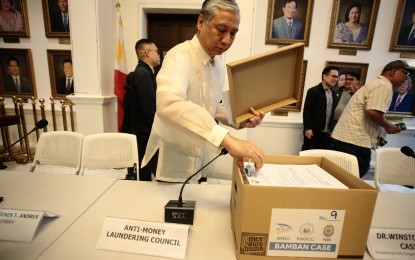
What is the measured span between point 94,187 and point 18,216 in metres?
0.38

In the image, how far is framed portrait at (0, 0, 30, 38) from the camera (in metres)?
3.57

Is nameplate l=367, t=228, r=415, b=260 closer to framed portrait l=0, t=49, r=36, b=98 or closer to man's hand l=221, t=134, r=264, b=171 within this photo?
man's hand l=221, t=134, r=264, b=171

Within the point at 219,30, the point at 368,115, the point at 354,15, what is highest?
the point at 354,15

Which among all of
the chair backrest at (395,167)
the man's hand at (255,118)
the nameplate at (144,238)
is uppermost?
the man's hand at (255,118)

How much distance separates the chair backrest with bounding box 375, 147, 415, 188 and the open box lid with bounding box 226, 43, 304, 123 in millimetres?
1314

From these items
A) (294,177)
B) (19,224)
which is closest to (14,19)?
(19,224)

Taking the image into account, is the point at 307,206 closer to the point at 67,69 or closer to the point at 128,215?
the point at 128,215

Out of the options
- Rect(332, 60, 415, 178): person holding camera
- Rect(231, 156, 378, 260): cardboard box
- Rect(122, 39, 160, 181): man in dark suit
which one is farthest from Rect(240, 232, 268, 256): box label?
Rect(332, 60, 415, 178): person holding camera

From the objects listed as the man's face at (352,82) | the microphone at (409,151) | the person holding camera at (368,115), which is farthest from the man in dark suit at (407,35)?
the microphone at (409,151)

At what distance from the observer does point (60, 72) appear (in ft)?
12.3

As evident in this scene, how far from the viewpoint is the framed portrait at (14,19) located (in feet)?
11.7

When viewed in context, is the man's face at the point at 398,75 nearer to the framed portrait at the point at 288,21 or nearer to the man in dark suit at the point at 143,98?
the framed portrait at the point at 288,21

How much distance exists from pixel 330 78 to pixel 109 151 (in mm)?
2852

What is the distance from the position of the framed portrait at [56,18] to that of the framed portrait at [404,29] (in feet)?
16.4
